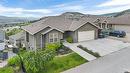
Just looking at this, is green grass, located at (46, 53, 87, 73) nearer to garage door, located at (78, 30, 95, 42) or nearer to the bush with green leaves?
the bush with green leaves

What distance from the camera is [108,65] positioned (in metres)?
18.1

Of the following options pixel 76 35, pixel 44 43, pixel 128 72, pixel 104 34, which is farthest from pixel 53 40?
pixel 128 72

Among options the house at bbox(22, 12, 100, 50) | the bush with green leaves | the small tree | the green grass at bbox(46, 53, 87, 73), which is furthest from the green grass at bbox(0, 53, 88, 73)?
the house at bbox(22, 12, 100, 50)

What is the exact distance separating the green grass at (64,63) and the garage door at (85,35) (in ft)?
25.8

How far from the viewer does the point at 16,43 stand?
36.3 m

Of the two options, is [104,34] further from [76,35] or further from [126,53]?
[126,53]

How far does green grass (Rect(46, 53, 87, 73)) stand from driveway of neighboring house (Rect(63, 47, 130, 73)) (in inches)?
39.1

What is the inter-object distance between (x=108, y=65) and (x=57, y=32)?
440 inches

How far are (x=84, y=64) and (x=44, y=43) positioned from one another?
942cm

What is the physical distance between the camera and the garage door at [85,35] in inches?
1154

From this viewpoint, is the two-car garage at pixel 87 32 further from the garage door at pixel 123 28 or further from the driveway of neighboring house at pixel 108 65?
the driveway of neighboring house at pixel 108 65

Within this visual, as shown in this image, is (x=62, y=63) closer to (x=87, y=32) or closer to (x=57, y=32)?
(x=57, y=32)

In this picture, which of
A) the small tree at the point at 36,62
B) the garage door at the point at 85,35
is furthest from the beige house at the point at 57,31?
the small tree at the point at 36,62

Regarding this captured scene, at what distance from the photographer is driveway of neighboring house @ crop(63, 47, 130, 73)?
1692 cm
